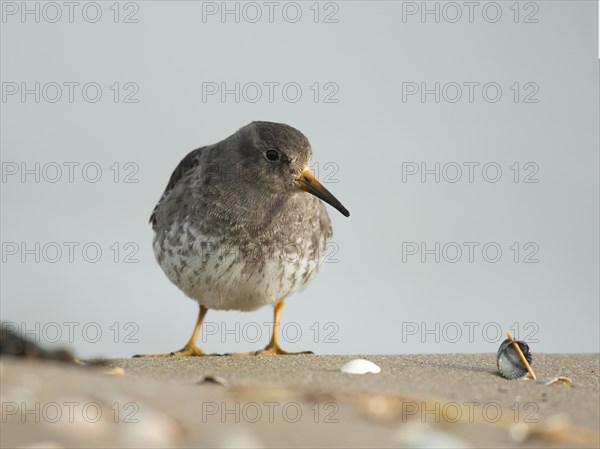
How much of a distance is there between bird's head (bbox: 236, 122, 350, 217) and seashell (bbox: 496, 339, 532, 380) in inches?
79.5

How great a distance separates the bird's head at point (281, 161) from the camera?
712 cm

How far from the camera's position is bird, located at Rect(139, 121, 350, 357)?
6.98m

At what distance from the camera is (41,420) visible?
10.5 ft

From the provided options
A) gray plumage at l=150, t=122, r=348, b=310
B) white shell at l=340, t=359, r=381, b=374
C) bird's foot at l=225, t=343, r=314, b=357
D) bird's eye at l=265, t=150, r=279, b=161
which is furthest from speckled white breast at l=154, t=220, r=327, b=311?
white shell at l=340, t=359, r=381, b=374

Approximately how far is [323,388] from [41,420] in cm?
145

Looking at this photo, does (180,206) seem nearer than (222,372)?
No

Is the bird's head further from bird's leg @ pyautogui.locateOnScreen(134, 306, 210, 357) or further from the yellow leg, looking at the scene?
bird's leg @ pyautogui.locateOnScreen(134, 306, 210, 357)

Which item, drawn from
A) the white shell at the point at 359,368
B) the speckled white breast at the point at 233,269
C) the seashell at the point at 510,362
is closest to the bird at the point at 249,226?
the speckled white breast at the point at 233,269

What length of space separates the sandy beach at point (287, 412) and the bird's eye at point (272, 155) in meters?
2.74

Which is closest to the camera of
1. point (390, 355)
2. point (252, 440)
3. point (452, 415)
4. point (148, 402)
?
point (252, 440)

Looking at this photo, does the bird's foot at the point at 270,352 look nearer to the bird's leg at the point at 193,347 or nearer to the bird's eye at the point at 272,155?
the bird's leg at the point at 193,347

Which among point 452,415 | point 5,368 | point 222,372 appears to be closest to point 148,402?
point 5,368

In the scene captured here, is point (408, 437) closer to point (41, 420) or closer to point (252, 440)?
point (252, 440)

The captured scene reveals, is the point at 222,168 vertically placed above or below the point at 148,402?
above
